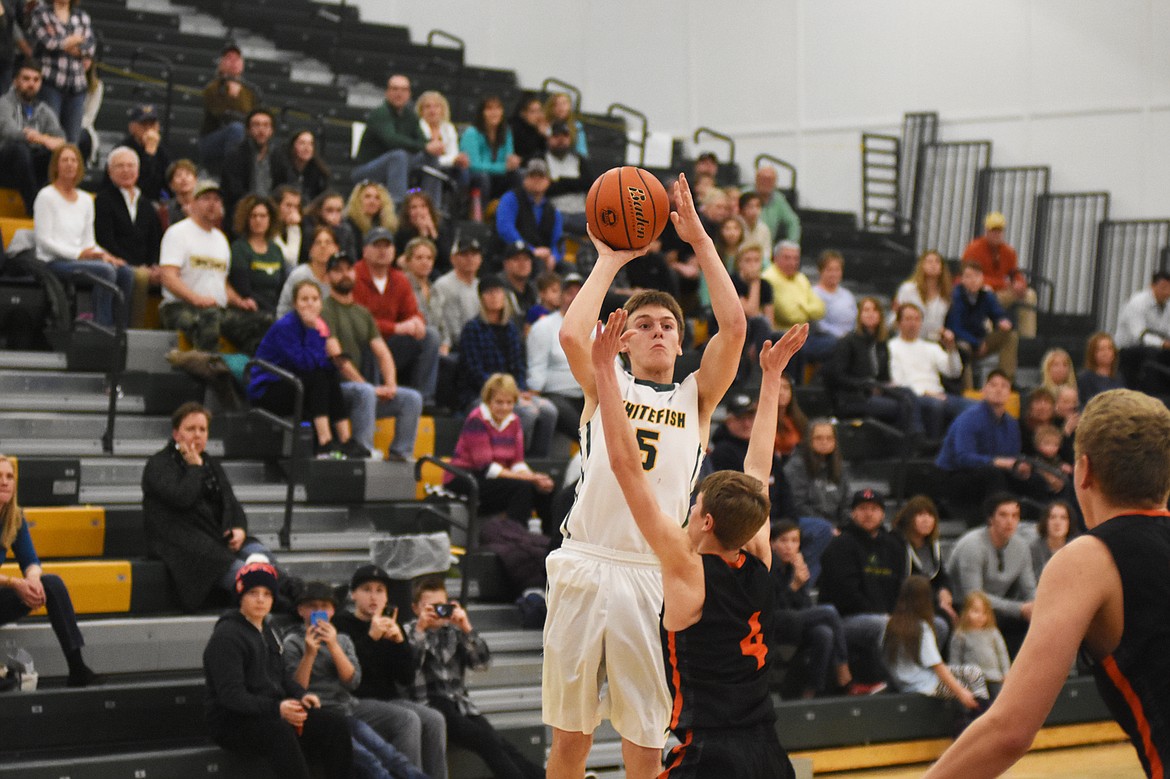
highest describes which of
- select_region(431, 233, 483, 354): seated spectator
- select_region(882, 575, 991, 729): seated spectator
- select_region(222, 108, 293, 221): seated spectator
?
select_region(222, 108, 293, 221): seated spectator

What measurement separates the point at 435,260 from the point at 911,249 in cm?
665

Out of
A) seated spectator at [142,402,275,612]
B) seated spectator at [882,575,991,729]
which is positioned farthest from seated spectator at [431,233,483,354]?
seated spectator at [882,575,991,729]

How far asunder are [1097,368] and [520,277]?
4806 mm

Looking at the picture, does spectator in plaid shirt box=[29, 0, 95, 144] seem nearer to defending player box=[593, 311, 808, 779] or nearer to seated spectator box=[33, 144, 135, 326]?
seated spectator box=[33, 144, 135, 326]

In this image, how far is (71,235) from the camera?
9.43 meters

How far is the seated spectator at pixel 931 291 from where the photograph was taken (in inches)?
510

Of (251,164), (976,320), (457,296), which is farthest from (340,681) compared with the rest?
(976,320)

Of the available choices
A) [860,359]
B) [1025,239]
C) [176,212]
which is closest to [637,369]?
[176,212]

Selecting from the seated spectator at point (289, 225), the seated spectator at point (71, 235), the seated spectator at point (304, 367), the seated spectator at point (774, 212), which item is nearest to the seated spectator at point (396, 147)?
the seated spectator at point (289, 225)

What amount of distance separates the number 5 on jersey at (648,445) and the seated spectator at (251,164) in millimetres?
6464

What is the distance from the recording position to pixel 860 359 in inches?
465

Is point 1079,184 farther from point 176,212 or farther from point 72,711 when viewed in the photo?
point 72,711

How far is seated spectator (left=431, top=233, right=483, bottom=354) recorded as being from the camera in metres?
10.6

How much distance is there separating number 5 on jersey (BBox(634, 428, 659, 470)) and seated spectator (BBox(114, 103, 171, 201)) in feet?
22.1
